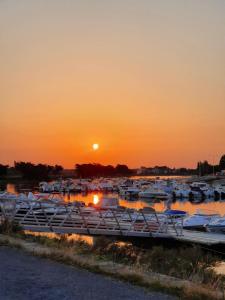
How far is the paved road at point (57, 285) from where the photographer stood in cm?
693

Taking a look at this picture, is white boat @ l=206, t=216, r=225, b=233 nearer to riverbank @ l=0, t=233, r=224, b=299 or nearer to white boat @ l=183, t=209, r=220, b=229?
white boat @ l=183, t=209, r=220, b=229

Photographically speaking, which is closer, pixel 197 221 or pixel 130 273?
pixel 130 273

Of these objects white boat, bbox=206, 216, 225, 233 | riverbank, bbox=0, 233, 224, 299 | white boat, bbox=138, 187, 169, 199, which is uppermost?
riverbank, bbox=0, 233, 224, 299

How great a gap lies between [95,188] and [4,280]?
103m

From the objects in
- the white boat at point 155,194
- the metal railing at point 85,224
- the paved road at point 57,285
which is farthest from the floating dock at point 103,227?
the white boat at point 155,194

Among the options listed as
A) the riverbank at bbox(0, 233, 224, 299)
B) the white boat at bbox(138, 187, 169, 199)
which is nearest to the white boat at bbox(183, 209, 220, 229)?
the riverbank at bbox(0, 233, 224, 299)

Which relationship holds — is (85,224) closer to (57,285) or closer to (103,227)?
(103,227)

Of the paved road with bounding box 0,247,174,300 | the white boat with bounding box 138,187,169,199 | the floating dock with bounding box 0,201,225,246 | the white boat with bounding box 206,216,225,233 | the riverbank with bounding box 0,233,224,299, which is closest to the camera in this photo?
the paved road with bounding box 0,247,174,300

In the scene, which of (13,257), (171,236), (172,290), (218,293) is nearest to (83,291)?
(172,290)

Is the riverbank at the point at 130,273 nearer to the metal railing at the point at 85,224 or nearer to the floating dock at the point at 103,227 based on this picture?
the metal railing at the point at 85,224

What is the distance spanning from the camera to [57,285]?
298 inches

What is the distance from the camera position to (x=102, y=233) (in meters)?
20.9

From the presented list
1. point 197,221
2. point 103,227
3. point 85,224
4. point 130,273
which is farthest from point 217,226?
point 130,273

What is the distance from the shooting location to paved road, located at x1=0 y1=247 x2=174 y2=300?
22.7ft
